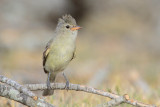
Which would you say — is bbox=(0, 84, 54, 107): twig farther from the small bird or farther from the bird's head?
the bird's head

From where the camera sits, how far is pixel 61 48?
5684mm

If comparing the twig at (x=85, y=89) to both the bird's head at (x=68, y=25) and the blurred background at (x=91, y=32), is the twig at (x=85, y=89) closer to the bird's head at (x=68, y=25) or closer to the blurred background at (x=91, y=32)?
the bird's head at (x=68, y=25)

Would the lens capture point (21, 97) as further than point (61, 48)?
No

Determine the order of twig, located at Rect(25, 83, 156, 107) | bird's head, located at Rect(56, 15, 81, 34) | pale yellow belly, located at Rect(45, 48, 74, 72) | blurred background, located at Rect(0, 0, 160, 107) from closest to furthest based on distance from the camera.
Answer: twig, located at Rect(25, 83, 156, 107), pale yellow belly, located at Rect(45, 48, 74, 72), bird's head, located at Rect(56, 15, 81, 34), blurred background, located at Rect(0, 0, 160, 107)

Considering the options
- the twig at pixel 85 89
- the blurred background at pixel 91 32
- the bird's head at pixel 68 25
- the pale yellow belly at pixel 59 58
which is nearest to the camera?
the twig at pixel 85 89

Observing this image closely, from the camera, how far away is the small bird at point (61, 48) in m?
5.64

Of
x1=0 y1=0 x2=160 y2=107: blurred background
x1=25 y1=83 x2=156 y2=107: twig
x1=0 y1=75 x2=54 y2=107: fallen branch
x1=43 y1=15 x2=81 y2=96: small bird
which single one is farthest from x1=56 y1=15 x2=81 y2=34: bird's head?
x1=0 y1=0 x2=160 y2=107: blurred background

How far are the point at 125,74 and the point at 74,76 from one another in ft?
A: 4.53

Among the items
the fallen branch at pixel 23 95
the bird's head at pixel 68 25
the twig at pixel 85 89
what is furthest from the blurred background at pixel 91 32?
the fallen branch at pixel 23 95

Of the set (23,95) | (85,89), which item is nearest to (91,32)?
(85,89)

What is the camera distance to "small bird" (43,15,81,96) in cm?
564

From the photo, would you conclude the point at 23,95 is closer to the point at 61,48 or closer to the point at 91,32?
the point at 61,48

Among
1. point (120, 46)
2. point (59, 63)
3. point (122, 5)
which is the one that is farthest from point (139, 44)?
point (59, 63)

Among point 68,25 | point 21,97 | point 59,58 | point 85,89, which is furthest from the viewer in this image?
point 68,25
